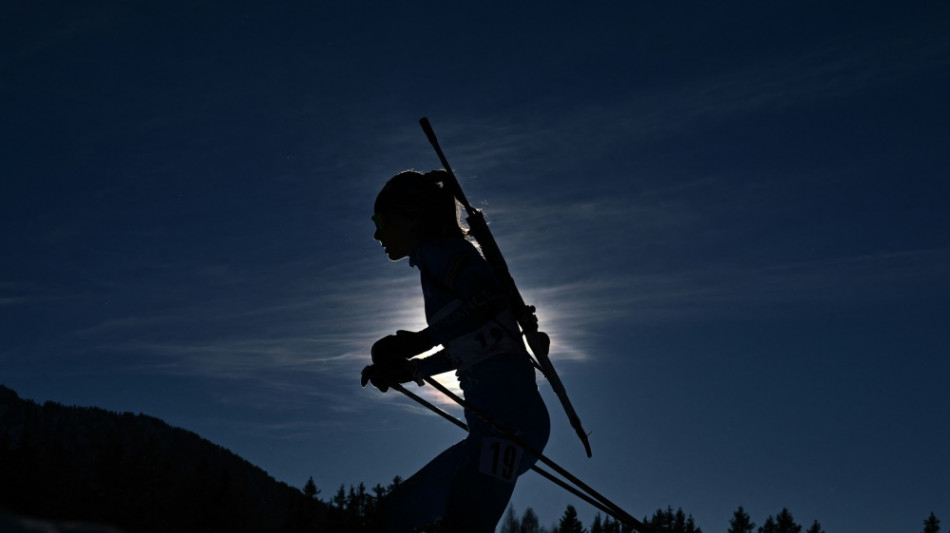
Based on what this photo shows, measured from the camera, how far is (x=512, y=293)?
5020 mm

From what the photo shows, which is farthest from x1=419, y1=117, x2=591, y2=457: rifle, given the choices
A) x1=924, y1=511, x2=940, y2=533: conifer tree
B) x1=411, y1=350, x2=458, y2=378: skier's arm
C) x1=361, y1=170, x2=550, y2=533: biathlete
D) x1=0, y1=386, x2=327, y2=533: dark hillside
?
x1=924, y1=511, x2=940, y2=533: conifer tree

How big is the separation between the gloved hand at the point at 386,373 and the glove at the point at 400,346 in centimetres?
3

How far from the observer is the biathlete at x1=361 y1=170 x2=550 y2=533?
464 centimetres

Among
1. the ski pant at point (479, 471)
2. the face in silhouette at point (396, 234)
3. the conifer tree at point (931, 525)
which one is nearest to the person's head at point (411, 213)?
the face in silhouette at point (396, 234)

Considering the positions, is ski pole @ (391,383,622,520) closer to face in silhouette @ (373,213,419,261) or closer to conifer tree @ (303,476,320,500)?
face in silhouette @ (373,213,419,261)

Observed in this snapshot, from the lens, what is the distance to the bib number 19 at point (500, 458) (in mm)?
4637

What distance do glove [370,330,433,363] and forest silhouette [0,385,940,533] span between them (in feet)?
113

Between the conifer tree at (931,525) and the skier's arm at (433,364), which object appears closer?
the skier's arm at (433,364)

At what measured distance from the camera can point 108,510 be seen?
285ft

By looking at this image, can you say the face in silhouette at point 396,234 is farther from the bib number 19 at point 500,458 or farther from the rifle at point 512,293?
the bib number 19 at point 500,458

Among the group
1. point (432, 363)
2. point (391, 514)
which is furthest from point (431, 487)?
point (432, 363)

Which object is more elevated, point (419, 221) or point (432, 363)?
point (419, 221)

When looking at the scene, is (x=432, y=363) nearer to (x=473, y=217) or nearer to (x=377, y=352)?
(x=377, y=352)

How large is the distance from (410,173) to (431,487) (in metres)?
1.94
